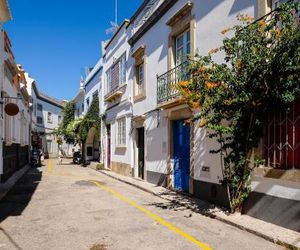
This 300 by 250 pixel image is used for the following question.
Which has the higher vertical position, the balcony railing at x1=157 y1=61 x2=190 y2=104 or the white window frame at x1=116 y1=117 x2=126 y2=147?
the balcony railing at x1=157 y1=61 x2=190 y2=104

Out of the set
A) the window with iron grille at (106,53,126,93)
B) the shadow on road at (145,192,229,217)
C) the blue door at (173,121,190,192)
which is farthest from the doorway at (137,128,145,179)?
the shadow on road at (145,192,229,217)

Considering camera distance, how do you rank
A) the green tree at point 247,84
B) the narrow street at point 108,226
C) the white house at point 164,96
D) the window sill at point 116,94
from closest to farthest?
the narrow street at point 108,226
the green tree at point 247,84
the white house at point 164,96
the window sill at point 116,94

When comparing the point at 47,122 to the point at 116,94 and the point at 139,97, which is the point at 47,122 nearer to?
the point at 116,94

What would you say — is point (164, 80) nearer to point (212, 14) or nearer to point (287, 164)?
point (212, 14)

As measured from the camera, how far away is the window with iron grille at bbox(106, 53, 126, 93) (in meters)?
19.7

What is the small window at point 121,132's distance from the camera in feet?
63.2

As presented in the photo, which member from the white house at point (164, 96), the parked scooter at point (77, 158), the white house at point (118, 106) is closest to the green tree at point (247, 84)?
the white house at point (164, 96)

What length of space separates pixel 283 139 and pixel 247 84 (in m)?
1.32

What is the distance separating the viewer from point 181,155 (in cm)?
1232

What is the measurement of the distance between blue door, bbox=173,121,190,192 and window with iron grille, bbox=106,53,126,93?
7489mm

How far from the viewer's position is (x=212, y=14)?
1020cm

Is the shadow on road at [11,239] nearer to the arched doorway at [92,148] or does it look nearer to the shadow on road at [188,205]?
the shadow on road at [188,205]

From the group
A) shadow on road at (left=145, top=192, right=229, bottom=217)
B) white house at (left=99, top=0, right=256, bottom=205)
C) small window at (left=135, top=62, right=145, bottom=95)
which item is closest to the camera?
shadow on road at (left=145, top=192, right=229, bottom=217)

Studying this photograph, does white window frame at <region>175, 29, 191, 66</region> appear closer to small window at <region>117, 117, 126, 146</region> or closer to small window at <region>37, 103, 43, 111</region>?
small window at <region>117, 117, 126, 146</region>
